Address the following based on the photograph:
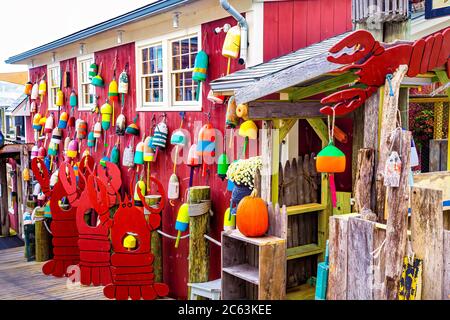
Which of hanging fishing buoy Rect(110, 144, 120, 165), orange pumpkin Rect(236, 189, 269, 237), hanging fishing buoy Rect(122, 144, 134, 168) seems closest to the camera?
orange pumpkin Rect(236, 189, 269, 237)

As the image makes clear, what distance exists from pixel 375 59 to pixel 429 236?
136cm

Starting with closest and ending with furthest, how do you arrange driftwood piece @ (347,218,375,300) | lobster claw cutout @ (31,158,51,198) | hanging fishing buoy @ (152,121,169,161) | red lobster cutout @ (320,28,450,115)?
1. driftwood piece @ (347,218,375,300)
2. red lobster cutout @ (320,28,450,115)
3. hanging fishing buoy @ (152,121,169,161)
4. lobster claw cutout @ (31,158,51,198)

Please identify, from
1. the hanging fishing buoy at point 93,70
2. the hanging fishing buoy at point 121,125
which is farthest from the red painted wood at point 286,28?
the hanging fishing buoy at point 93,70

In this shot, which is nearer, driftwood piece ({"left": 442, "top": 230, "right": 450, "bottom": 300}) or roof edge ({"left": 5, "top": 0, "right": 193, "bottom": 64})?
driftwood piece ({"left": 442, "top": 230, "right": 450, "bottom": 300})

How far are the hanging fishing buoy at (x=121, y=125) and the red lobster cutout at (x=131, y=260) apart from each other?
7.65 ft

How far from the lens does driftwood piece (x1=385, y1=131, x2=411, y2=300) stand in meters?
3.49

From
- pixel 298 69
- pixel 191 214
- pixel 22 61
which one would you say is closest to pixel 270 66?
pixel 298 69

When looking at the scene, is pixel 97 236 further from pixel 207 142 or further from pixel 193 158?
pixel 207 142

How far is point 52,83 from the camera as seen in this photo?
46.6 feet

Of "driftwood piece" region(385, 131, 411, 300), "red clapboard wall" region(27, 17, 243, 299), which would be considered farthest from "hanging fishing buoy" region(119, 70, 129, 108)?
"driftwood piece" region(385, 131, 411, 300)

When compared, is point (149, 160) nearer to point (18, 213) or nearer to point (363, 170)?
point (363, 170)

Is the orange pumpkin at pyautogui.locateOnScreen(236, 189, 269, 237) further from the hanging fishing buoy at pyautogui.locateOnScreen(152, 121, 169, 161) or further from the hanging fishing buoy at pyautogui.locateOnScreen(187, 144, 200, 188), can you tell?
the hanging fishing buoy at pyautogui.locateOnScreen(152, 121, 169, 161)

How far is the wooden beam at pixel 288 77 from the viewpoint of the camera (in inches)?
164

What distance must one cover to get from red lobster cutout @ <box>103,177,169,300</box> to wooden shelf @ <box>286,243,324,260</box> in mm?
2862
